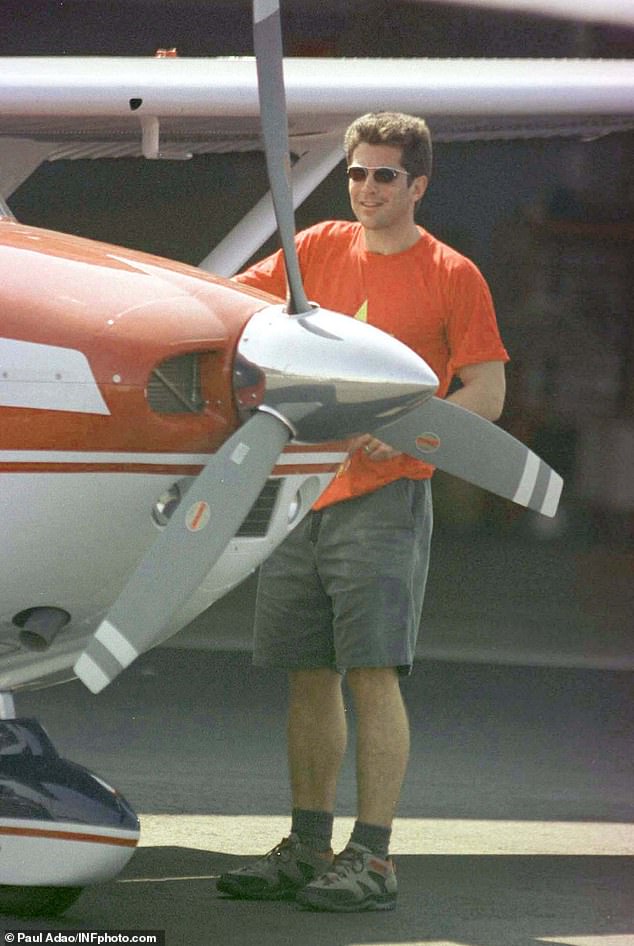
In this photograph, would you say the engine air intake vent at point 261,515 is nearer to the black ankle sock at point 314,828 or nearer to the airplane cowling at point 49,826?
the airplane cowling at point 49,826

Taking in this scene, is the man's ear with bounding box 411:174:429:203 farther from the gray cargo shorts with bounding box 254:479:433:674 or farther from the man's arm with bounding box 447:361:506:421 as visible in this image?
the gray cargo shorts with bounding box 254:479:433:674

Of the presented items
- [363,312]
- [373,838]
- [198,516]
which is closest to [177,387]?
[198,516]

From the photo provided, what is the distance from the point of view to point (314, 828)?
457 cm

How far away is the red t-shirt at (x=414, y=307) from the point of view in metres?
4.50

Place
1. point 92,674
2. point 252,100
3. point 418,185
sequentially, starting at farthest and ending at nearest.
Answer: point 252,100, point 418,185, point 92,674

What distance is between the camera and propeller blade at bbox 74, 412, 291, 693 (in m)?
3.62

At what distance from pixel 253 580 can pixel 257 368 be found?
25.1 ft

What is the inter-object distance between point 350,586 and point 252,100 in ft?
8.92

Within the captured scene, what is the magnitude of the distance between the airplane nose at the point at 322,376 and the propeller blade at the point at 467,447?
1.41 feet

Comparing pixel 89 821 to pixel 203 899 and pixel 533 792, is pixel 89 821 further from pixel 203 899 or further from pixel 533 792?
pixel 533 792

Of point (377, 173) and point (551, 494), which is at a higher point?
point (377, 173)

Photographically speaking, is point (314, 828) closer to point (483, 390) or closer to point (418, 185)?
point (483, 390)

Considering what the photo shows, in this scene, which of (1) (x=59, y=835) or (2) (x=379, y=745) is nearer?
(1) (x=59, y=835)

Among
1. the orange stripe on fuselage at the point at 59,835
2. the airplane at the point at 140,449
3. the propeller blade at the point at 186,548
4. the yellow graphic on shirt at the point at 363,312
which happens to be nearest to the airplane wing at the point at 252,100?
the yellow graphic on shirt at the point at 363,312
